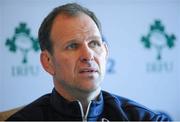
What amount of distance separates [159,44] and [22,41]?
1.21 m

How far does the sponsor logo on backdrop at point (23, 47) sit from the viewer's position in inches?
110

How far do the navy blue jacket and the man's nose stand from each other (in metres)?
0.16

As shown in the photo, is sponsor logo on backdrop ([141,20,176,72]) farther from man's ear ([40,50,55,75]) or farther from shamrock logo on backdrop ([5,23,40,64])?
man's ear ([40,50,55,75])

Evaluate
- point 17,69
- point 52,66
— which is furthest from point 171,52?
point 52,66

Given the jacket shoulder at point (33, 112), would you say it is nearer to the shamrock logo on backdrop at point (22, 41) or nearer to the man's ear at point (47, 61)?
the man's ear at point (47, 61)

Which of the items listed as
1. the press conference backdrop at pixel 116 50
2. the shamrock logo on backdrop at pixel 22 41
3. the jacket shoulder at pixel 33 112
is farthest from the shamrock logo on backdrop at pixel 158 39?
the jacket shoulder at pixel 33 112

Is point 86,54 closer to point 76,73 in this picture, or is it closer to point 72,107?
point 76,73

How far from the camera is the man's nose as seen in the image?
3.58ft

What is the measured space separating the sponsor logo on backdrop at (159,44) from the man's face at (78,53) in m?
1.72

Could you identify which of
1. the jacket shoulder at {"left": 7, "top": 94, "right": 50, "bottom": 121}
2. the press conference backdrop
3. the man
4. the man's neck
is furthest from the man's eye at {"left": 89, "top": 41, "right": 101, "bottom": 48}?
the press conference backdrop

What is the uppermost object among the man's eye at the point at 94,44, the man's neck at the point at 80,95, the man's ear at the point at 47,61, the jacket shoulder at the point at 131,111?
the man's eye at the point at 94,44

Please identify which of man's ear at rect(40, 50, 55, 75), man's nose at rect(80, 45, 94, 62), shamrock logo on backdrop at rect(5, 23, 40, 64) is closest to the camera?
man's nose at rect(80, 45, 94, 62)

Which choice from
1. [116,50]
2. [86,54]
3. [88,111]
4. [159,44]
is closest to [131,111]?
[88,111]

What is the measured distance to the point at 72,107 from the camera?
44.8 inches
